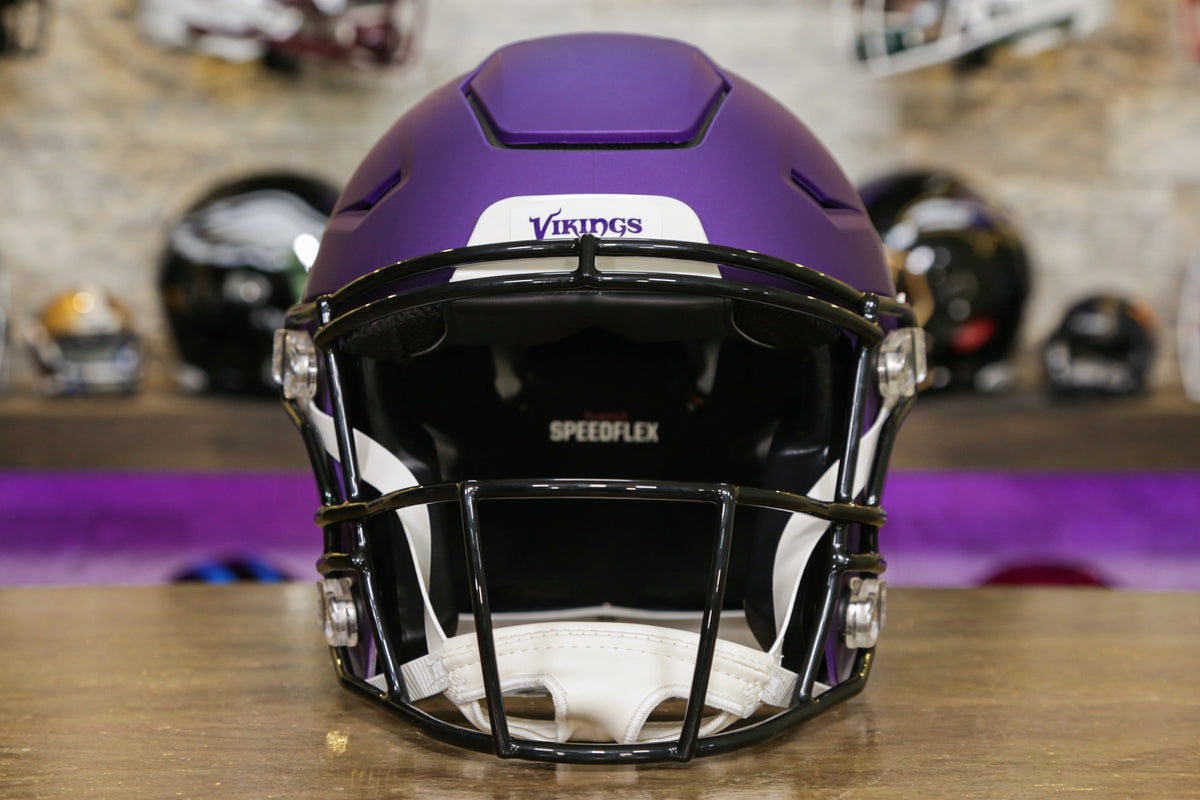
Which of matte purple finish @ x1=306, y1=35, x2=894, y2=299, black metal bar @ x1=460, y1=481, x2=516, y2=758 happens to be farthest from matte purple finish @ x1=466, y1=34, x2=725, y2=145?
black metal bar @ x1=460, y1=481, x2=516, y2=758

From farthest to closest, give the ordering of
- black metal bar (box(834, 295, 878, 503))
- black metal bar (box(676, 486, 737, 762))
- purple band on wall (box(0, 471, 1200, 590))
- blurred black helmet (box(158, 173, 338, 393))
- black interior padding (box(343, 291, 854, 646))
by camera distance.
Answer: purple band on wall (box(0, 471, 1200, 590)), blurred black helmet (box(158, 173, 338, 393)), black interior padding (box(343, 291, 854, 646)), black metal bar (box(834, 295, 878, 503)), black metal bar (box(676, 486, 737, 762))

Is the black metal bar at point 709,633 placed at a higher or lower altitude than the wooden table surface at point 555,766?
higher

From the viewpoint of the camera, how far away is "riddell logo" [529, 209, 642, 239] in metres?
0.48

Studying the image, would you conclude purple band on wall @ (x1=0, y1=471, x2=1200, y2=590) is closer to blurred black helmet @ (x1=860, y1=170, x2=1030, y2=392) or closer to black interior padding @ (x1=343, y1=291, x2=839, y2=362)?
blurred black helmet @ (x1=860, y1=170, x2=1030, y2=392)

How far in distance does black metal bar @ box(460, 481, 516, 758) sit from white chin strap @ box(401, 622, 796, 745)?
0.03 metres

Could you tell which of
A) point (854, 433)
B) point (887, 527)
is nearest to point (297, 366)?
point (854, 433)

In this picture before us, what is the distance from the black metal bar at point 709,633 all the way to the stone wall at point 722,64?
51.6 inches

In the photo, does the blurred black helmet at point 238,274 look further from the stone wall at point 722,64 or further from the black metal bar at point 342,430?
the black metal bar at point 342,430

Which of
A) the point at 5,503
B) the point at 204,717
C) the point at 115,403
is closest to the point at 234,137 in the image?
the point at 115,403

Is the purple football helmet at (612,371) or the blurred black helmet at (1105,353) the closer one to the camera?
the purple football helmet at (612,371)

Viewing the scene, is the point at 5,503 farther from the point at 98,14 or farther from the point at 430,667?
the point at 430,667

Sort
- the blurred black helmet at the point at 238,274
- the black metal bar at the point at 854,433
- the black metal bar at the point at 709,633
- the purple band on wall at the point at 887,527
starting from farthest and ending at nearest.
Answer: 1. the purple band on wall at the point at 887,527
2. the blurred black helmet at the point at 238,274
3. the black metal bar at the point at 854,433
4. the black metal bar at the point at 709,633

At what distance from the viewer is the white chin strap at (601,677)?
1.40 feet

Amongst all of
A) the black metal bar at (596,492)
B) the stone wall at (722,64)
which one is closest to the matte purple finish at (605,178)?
the black metal bar at (596,492)
